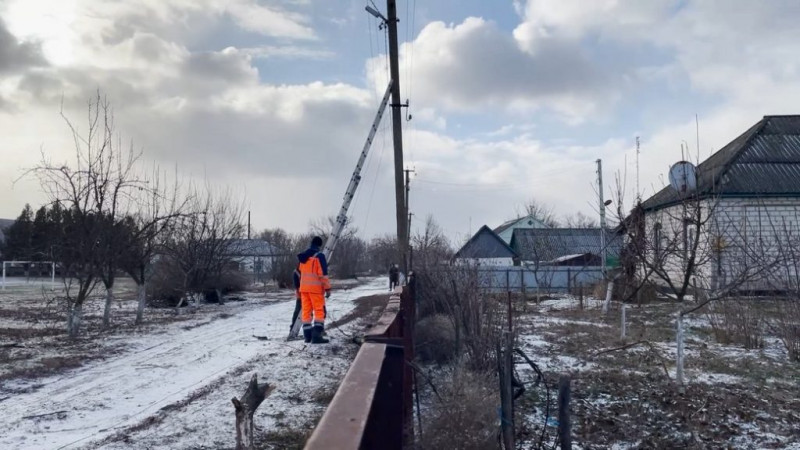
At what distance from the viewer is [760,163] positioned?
84.1 ft

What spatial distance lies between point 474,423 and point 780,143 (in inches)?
1048

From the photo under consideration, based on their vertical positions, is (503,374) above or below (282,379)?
above

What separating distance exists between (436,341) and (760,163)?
71.6 ft

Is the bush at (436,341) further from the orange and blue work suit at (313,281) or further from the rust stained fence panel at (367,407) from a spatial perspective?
the rust stained fence panel at (367,407)

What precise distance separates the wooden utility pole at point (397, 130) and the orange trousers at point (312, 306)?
567 cm

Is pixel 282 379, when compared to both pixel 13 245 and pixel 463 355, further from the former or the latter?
pixel 13 245

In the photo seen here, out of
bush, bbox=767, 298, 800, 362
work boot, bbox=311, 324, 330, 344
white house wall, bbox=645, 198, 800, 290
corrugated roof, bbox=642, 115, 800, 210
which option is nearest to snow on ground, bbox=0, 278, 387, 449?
work boot, bbox=311, 324, 330, 344

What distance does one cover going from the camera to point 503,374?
482 centimetres

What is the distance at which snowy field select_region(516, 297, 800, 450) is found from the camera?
21.1ft

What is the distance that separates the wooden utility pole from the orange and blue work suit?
5791 millimetres

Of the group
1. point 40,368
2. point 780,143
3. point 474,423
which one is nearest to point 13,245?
point 40,368

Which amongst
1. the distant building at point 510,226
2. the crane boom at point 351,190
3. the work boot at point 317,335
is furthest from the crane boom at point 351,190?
the distant building at point 510,226

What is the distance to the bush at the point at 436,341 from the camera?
885 cm

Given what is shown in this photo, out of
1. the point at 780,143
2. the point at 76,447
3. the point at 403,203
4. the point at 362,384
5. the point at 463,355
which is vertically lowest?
the point at 76,447
